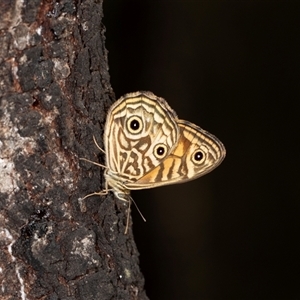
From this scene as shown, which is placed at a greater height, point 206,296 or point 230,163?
point 230,163

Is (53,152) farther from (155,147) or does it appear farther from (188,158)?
(188,158)

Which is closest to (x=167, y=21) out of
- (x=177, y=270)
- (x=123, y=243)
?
(x=177, y=270)

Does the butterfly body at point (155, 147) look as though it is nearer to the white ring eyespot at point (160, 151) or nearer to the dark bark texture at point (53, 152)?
the white ring eyespot at point (160, 151)

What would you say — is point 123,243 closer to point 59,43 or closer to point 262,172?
point 59,43

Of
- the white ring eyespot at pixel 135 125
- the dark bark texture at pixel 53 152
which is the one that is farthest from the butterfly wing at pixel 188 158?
the dark bark texture at pixel 53 152

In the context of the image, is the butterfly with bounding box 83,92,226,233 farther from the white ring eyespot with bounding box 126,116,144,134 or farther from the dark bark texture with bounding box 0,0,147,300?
the dark bark texture with bounding box 0,0,147,300

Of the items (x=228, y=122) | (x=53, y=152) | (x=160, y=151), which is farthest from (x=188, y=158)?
(x=228, y=122)
